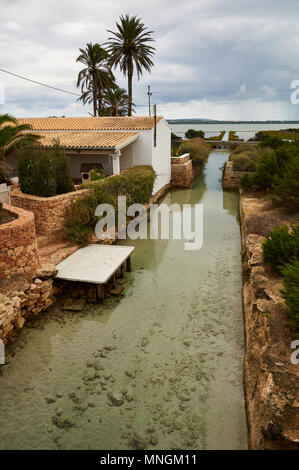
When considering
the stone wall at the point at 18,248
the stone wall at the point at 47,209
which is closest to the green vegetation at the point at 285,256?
the stone wall at the point at 18,248

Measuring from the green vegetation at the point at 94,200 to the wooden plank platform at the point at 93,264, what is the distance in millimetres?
669

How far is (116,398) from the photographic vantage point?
5160 millimetres

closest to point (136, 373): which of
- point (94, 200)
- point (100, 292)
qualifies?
point (100, 292)

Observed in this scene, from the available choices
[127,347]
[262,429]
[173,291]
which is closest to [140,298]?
[173,291]

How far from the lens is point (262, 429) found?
3.78 m

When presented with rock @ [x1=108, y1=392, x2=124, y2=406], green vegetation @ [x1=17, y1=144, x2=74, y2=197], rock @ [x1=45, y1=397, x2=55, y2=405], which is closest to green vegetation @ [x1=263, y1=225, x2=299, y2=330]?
rock @ [x1=108, y1=392, x2=124, y2=406]

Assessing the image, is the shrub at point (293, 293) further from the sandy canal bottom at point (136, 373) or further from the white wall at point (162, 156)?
the white wall at point (162, 156)

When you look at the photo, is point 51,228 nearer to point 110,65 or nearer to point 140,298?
point 140,298

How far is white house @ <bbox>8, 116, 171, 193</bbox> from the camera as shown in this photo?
1535 cm

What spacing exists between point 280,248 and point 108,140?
36.2 ft

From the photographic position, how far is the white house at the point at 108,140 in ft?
50.3

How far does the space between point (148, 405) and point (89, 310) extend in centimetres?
322

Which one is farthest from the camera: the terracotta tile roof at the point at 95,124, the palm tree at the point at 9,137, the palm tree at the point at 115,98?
the palm tree at the point at 115,98

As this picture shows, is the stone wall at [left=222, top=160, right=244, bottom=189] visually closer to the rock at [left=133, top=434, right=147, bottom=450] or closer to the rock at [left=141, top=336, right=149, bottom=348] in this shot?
the rock at [left=141, top=336, right=149, bottom=348]
